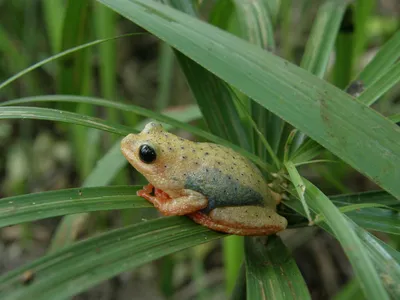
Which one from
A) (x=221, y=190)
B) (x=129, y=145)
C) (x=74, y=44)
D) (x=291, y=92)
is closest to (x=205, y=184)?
(x=221, y=190)

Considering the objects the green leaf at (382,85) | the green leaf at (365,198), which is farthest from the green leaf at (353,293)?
the green leaf at (382,85)

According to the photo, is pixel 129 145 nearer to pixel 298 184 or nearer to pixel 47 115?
pixel 47 115

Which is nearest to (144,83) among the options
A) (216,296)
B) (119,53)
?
(119,53)

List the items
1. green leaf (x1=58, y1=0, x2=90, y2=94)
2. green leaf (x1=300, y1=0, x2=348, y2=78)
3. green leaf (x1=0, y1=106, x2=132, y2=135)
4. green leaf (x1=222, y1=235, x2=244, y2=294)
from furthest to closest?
green leaf (x1=222, y1=235, x2=244, y2=294) → green leaf (x1=58, y1=0, x2=90, y2=94) → green leaf (x1=300, y1=0, x2=348, y2=78) → green leaf (x1=0, y1=106, x2=132, y2=135)

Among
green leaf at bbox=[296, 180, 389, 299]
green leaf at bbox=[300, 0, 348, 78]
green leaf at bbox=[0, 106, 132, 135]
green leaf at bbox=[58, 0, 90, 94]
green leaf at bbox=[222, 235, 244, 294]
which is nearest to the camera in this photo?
green leaf at bbox=[296, 180, 389, 299]

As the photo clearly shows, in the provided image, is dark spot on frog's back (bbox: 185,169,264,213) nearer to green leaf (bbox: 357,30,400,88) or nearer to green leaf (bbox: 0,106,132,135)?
green leaf (bbox: 0,106,132,135)

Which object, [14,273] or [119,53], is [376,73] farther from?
[119,53]

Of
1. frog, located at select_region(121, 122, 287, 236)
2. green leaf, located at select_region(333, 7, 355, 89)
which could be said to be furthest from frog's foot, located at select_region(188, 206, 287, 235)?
green leaf, located at select_region(333, 7, 355, 89)

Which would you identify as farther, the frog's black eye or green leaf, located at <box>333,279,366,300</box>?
green leaf, located at <box>333,279,366,300</box>
